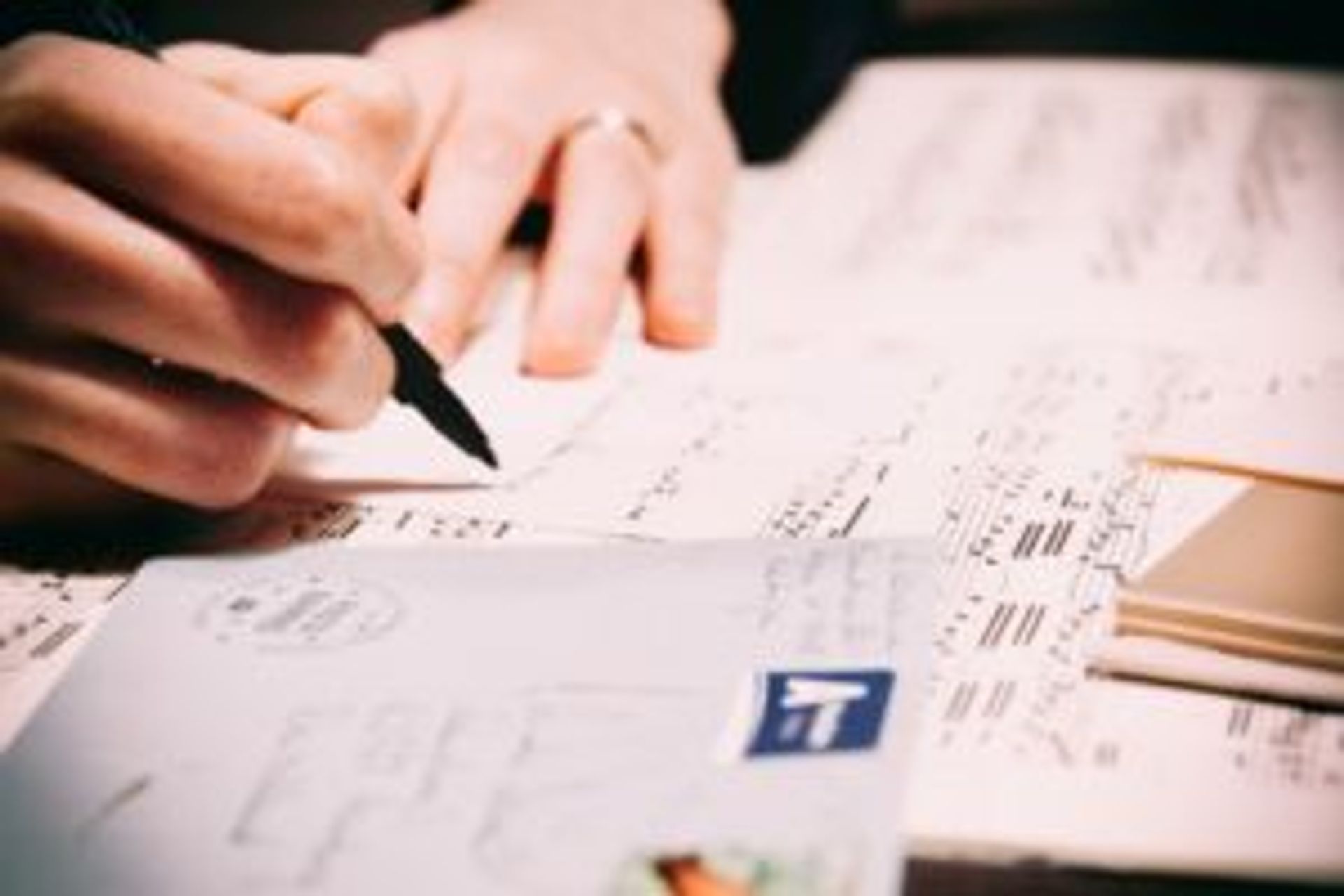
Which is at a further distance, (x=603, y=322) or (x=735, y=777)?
(x=603, y=322)

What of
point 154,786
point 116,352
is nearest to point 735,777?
point 154,786

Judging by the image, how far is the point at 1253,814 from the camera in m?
0.36

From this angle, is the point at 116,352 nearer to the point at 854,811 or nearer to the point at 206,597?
the point at 206,597

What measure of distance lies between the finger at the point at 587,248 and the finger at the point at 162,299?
17 cm

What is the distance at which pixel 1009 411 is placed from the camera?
599mm

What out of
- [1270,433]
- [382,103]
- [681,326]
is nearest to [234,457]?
[382,103]

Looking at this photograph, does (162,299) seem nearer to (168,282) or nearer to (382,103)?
(168,282)

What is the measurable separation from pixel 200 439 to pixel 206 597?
0.05 metres

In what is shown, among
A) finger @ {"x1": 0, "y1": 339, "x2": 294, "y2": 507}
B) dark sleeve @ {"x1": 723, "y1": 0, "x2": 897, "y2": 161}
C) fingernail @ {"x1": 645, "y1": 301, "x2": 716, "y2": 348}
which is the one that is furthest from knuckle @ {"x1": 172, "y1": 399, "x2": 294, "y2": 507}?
dark sleeve @ {"x1": 723, "y1": 0, "x2": 897, "y2": 161}

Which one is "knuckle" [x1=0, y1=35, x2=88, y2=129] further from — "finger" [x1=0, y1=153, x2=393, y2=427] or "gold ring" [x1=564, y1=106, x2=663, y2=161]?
"gold ring" [x1=564, y1=106, x2=663, y2=161]

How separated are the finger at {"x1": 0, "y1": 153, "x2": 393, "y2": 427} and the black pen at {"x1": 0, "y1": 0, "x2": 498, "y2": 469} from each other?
4 cm

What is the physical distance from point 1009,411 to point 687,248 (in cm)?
21

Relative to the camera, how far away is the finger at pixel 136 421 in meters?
0.48

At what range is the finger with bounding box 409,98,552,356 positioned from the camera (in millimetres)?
683
